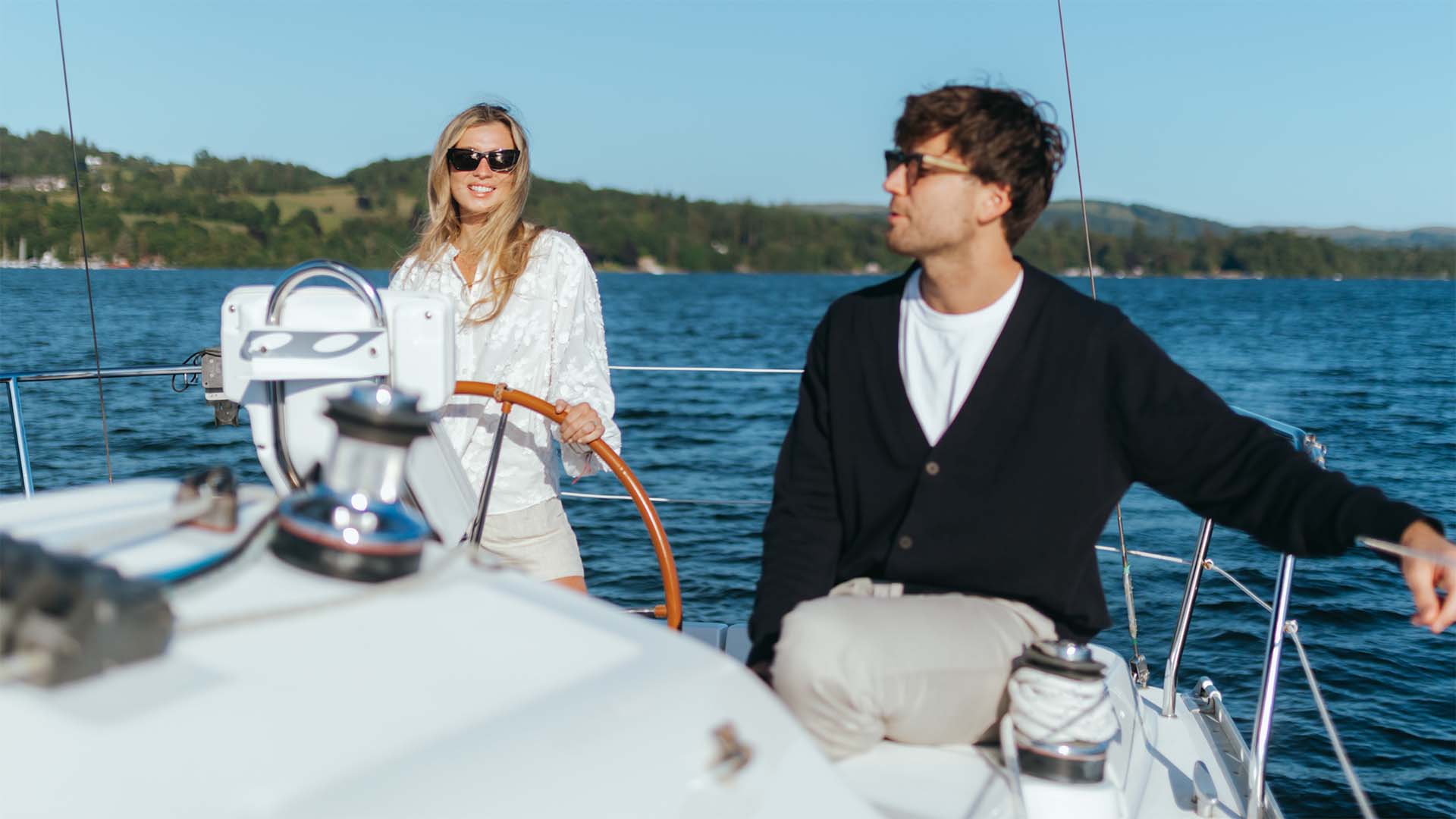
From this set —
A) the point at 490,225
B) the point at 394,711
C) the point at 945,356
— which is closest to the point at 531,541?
the point at 490,225

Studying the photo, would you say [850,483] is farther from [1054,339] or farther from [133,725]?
[133,725]

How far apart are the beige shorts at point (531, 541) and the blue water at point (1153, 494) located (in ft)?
13.2

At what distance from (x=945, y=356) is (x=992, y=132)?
311 mm

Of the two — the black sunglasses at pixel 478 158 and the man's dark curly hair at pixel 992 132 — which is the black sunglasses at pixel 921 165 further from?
the black sunglasses at pixel 478 158

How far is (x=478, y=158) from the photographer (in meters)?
2.33

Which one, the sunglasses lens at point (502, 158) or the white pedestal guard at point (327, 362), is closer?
the white pedestal guard at point (327, 362)

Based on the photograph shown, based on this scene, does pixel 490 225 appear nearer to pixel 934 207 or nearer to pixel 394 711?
pixel 934 207

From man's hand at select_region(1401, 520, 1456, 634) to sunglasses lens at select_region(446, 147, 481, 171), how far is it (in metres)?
1.71

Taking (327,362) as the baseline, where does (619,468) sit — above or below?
below

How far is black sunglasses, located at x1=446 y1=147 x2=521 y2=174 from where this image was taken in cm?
233

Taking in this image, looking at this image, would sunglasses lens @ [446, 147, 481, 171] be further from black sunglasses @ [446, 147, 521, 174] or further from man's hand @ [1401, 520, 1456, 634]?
man's hand @ [1401, 520, 1456, 634]

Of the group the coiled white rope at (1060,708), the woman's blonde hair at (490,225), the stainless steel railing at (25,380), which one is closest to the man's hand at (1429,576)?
the coiled white rope at (1060,708)

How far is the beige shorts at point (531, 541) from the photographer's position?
2.30 meters

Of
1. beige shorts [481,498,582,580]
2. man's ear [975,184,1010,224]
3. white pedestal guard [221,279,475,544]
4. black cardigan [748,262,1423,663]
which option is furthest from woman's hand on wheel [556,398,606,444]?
man's ear [975,184,1010,224]
